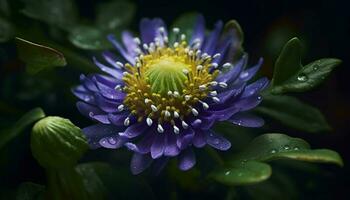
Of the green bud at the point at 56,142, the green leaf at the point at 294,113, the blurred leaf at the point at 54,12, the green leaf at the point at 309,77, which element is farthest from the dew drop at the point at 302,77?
the blurred leaf at the point at 54,12

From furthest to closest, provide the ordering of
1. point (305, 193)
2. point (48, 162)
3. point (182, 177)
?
1. point (305, 193)
2. point (182, 177)
3. point (48, 162)

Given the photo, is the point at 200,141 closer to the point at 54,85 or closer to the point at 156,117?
the point at 156,117

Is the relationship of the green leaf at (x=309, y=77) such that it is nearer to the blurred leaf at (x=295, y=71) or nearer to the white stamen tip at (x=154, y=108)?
the blurred leaf at (x=295, y=71)

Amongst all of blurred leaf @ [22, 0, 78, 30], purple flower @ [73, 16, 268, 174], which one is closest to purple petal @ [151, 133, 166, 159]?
purple flower @ [73, 16, 268, 174]

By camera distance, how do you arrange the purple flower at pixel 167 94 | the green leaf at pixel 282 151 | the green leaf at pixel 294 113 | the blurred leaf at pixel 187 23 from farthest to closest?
the blurred leaf at pixel 187 23
the green leaf at pixel 294 113
the purple flower at pixel 167 94
the green leaf at pixel 282 151

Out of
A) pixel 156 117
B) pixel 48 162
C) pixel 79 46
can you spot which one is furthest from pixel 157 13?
pixel 48 162

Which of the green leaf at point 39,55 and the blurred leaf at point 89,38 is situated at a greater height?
the green leaf at point 39,55

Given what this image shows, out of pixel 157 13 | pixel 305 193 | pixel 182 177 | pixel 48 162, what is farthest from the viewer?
→ pixel 157 13
